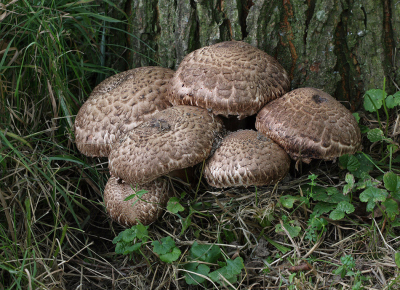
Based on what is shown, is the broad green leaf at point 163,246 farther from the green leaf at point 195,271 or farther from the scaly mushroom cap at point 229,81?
the scaly mushroom cap at point 229,81

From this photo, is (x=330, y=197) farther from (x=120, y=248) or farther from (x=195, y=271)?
(x=120, y=248)

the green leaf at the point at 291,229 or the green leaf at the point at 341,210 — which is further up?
the green leaf at the point at 341,210

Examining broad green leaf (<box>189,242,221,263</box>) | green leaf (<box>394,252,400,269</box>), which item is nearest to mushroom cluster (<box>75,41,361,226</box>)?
broad green leaf (<box>189,242,221,263</box>)

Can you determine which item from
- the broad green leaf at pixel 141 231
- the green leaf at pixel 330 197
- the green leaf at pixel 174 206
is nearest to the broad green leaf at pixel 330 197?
the green leaf at pixel 330 197

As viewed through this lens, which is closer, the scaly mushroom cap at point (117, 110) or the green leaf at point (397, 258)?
the green leaf at point (397, 258)

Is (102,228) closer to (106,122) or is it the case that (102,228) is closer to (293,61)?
(106,122)
